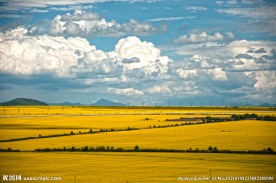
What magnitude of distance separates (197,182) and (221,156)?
19.7 meters

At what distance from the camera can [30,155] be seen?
195 feet

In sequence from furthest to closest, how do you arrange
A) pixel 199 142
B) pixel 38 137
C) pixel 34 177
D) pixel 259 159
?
pixel 38 137, pixel 199 142, pixel 259 159, pixel 34 177

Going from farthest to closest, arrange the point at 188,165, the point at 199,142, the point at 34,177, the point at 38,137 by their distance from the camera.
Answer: the point at 38,137 < the point at 199,142 < the point at 188,165 < the point at 34,177

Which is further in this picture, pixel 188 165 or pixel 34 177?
pixel 188 165

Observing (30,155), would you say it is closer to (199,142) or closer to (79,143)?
(79,143)

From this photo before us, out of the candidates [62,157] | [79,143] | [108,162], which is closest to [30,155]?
[62,157]

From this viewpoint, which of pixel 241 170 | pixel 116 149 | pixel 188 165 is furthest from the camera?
pixel 116 149

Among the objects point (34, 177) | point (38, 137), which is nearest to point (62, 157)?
point (34, 177)

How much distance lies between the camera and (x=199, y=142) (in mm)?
74562

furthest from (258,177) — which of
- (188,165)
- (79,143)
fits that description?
(79,143)

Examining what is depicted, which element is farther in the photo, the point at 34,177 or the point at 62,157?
the point at 62,157

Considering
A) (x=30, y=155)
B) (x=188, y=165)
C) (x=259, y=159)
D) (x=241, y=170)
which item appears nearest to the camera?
(x=241, y=170)

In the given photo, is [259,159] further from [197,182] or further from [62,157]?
[62,157]

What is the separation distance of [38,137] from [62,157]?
1113 inches
